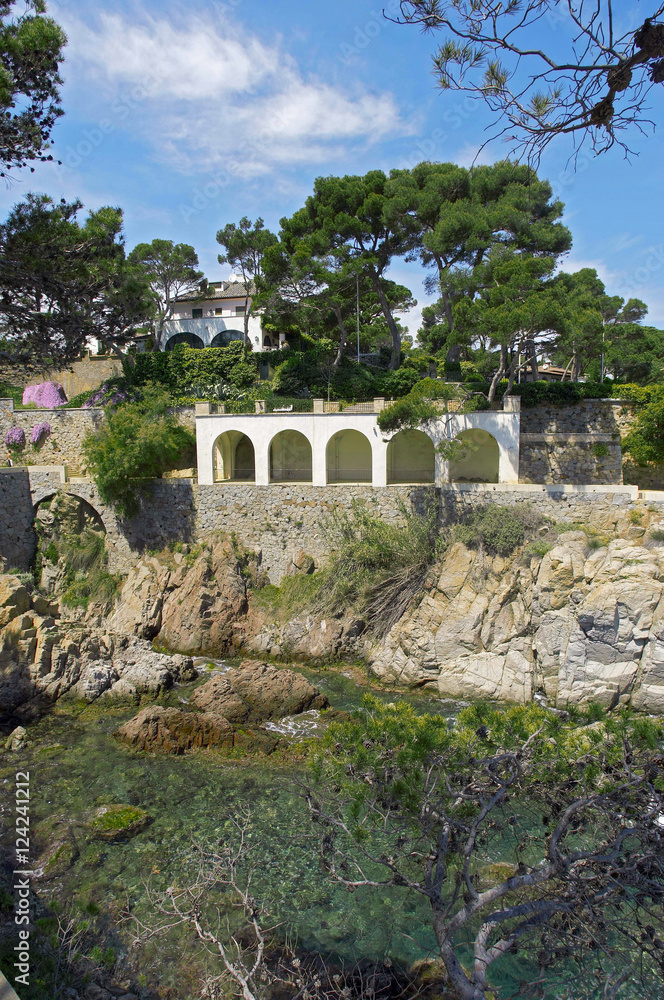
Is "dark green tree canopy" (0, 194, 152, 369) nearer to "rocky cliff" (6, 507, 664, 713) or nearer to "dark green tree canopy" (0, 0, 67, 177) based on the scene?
"dark green tree canopy" (0, 0, 67, 177)

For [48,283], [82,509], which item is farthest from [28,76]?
[82,509]

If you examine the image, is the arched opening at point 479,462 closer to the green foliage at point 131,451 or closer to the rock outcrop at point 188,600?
the rock outcrop at point 188,600

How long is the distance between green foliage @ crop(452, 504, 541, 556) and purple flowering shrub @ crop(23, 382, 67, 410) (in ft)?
72.0

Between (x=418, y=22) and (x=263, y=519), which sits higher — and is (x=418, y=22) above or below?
above

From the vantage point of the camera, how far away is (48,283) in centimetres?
966

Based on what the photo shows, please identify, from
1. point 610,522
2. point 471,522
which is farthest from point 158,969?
point 610,522

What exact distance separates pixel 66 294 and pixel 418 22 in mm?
7786

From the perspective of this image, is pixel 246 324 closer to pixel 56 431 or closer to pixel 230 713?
pixel 56 431

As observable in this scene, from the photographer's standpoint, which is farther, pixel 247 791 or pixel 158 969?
pixel 247 791

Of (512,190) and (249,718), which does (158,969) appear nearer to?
(249,718)

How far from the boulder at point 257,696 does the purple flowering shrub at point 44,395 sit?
1998 cm

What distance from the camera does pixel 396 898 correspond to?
9.03 m

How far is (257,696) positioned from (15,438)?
1863cm

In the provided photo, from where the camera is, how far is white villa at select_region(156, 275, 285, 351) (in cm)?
3080
